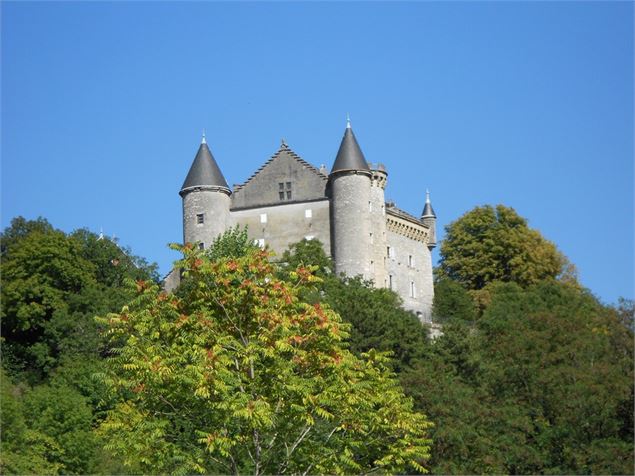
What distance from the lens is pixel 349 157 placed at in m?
68.3

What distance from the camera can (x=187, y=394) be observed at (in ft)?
81.4

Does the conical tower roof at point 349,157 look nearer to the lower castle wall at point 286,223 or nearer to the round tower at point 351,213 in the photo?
the round tower at point 351,213

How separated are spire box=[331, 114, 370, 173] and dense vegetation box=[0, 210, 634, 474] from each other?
459 centimetres

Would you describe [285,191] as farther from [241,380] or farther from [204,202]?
[241,380]

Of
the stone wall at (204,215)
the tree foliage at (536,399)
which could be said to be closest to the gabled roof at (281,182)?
the stone wall at (204,215)

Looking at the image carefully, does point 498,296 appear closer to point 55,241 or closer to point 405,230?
point 405,230

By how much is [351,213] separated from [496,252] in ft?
50.9

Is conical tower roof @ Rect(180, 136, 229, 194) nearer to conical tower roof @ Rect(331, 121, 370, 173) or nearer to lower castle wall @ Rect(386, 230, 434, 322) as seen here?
conical tower roof @ Rect(331, 121, 370, 173)

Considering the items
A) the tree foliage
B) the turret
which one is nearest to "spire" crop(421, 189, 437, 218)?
the turret

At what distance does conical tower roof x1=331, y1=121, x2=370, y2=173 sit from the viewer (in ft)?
223

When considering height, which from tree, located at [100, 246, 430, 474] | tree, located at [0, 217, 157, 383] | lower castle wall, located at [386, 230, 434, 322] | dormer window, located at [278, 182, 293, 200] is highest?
dormer window, located at [278, 182, 293, 200]

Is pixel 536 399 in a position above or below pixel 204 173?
below

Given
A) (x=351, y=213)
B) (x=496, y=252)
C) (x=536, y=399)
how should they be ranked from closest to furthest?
(x=536, y=399) → (x=351, y=213) → (x=496, y=252)

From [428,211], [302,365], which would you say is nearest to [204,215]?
[428,211]
